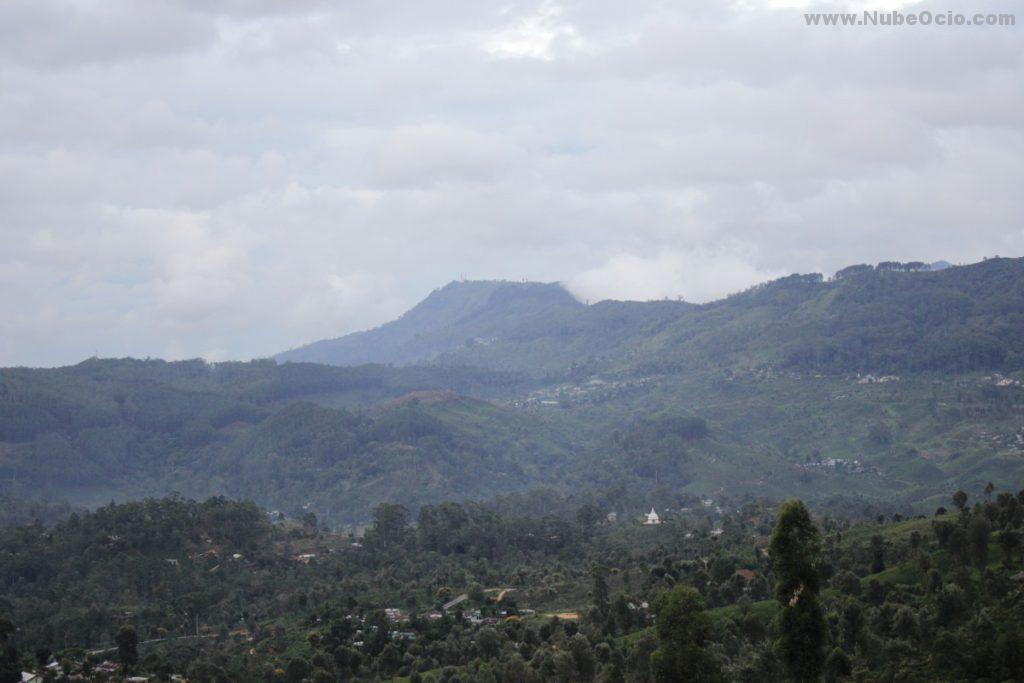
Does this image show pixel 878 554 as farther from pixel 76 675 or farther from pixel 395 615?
pixel 76 675

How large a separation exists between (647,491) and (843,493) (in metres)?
27.4

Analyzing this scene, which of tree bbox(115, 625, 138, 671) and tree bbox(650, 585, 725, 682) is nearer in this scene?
tree bbox(650, 585, 725, 682)

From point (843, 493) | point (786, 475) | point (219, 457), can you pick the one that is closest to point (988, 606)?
point (843, 493)

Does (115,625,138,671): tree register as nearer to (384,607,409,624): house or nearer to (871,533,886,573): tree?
(384,607,409,624): house

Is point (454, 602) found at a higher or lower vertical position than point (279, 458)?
lower

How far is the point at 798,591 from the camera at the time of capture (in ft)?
131

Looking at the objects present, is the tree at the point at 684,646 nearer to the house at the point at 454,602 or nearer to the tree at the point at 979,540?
the tree at the point at 979,540

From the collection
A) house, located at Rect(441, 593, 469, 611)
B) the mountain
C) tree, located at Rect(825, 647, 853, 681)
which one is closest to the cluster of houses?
house, located at Rect(441, 593, 469, 611)

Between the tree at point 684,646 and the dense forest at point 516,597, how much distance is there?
0.07m

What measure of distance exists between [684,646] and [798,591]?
4.53m

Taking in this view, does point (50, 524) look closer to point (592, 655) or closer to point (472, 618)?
point (472, 618)

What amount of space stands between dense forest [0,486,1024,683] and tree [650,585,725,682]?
0.07 meters

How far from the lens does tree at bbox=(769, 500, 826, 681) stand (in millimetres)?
39719

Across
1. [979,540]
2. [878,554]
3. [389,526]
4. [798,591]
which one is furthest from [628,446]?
[798,591]
